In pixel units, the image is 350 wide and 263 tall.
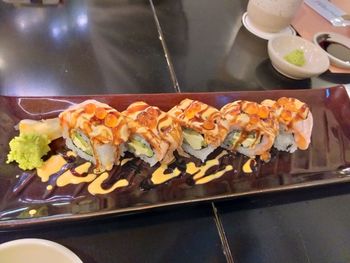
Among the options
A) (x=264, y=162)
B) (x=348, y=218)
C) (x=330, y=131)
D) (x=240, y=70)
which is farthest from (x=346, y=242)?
(x=240, y=70)

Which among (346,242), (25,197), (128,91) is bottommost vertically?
(346,242)

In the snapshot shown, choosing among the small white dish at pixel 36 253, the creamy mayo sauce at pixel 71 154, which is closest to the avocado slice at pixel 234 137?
the creamy mayo sauce at pixel 71 154

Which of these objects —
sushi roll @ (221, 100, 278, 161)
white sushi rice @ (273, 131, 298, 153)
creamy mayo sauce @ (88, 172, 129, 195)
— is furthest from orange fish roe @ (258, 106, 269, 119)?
creamy mayo sauce @ (88, 172, 129, 195)

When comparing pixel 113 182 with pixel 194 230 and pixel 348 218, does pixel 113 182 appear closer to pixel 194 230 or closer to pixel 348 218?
pixel 194 230

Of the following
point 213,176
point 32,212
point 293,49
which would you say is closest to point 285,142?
point 213,176

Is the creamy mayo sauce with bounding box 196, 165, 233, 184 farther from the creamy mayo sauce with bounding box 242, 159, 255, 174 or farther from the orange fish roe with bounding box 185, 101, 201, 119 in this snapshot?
the orange fish roe with bounding box 185, 101, 201, 119

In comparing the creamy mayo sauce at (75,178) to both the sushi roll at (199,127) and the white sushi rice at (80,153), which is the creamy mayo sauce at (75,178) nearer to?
the white sushi rice at (80,153)

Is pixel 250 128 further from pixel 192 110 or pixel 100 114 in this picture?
pixel 100 114
